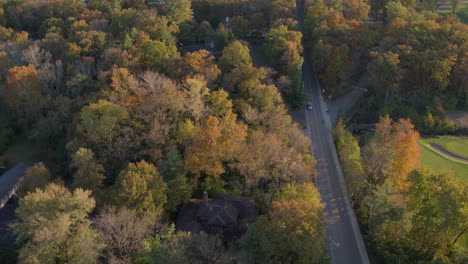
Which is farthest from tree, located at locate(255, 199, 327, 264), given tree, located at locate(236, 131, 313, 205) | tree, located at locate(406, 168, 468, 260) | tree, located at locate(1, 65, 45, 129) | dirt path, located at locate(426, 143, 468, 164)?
tree, located at locate(1, 65, 45, 129)

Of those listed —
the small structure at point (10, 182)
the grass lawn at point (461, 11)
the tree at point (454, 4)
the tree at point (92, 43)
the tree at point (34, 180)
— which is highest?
the tree at point (454, 4)

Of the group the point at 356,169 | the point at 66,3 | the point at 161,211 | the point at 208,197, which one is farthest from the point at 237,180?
the point at 66,3

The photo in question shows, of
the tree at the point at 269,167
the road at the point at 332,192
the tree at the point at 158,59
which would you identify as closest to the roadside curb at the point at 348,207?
the road at the point at 332,192

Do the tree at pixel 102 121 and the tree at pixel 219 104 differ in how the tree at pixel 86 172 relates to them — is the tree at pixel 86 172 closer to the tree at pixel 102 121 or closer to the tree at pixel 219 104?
the tree at pixel 102 121

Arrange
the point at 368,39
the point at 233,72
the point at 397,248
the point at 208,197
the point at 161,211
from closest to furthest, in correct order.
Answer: the point at 397,248
the point at 161,211
the point at 208,197
the point at 233,72
the point at 368,39

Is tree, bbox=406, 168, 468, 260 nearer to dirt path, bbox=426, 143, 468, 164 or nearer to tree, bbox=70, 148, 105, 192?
dirt path, bbox=426, 143, 468, 164

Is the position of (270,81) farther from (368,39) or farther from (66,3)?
(66,3)
